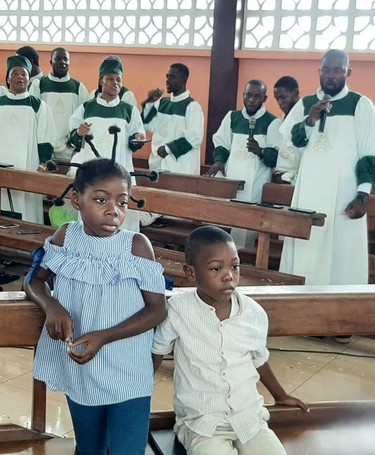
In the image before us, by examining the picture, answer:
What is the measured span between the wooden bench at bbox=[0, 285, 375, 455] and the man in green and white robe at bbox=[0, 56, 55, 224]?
432 centimetres

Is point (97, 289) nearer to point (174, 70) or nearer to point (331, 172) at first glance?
point (331, 172)

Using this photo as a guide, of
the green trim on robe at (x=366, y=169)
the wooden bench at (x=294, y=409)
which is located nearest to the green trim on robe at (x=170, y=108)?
the green trim on robe at (x=366, y=169)

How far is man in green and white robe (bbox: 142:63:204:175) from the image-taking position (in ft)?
21.9

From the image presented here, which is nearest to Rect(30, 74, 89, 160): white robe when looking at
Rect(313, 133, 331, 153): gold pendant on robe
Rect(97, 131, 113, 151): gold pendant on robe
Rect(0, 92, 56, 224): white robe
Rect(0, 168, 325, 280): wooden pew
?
Rect(0, 92, 56, 224): white robe

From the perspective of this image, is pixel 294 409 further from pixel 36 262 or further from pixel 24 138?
pixel 24 138

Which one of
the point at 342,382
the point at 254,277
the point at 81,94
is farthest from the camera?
the point at 81,94

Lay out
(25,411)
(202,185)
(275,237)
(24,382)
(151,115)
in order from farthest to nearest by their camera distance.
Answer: (151,115) → (275,237) → (202,185) → (24,382) → (25,411)

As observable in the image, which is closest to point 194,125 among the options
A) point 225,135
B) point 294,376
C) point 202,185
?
point 225,135

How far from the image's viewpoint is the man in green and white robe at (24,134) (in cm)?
602

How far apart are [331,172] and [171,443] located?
9.79 feet

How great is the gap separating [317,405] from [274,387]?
170 millimetres

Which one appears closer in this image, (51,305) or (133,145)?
(51,305)

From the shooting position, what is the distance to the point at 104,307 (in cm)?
170

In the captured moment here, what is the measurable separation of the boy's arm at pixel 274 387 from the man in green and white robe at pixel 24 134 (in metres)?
4.39
